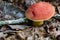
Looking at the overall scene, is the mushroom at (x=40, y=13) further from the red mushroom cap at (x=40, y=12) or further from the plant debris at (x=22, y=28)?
the plant debris at (x=22, y=28)

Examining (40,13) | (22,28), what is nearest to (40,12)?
(40,13)

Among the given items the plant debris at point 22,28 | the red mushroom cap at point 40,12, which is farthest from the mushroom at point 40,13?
the plant debris at point 22,28

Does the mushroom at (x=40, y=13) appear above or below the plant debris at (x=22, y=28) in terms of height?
above

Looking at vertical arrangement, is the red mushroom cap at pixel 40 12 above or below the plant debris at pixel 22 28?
above

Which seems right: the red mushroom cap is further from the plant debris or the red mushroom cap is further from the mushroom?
the plant debris

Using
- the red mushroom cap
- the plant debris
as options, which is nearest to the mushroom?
the red mushroom cap

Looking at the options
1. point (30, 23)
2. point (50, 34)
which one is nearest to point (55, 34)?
point (50, 34)

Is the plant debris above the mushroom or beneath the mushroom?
beneath

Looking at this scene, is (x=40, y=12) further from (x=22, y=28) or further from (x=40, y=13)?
(x=22, y=28)

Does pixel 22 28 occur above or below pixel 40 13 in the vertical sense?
below

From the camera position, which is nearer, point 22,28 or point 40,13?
point 40,13

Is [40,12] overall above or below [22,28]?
above
